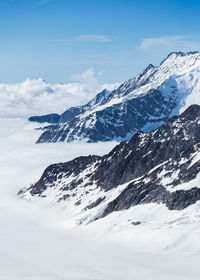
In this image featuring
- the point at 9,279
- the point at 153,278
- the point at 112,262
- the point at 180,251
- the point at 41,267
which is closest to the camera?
the point at 9,279

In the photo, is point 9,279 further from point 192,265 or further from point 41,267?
point 192,265

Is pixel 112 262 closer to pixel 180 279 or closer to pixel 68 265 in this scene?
pixel 68 265

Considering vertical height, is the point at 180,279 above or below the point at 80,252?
below

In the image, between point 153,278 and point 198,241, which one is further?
point 198,241

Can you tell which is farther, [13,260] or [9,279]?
[13,260]

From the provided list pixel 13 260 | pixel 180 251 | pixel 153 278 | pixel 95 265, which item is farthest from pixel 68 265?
pixel 180 251

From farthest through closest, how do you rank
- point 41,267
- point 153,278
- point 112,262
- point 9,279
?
point 112,262 < point 41,267 < point 153,278 < point 9,279

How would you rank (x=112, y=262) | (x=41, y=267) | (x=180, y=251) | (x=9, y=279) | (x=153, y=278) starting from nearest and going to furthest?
(x=9, y=279), (x=153, y=278), (x=41, y=267), (x=112, y=262), (x=180, y=251)

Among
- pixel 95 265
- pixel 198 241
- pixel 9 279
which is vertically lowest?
pixel 9 279

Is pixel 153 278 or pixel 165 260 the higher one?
pixel 165 260
